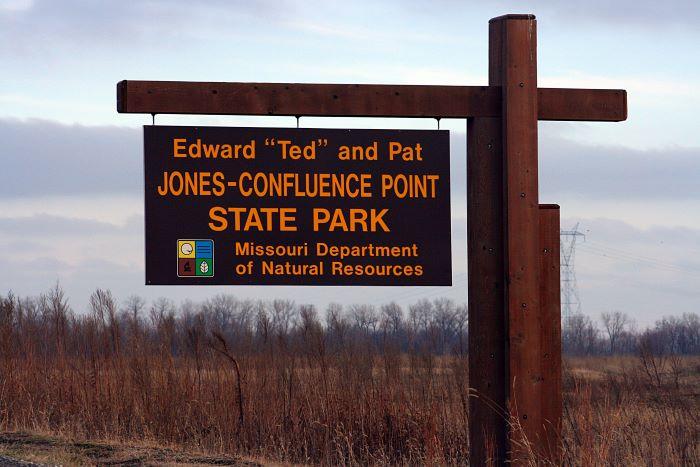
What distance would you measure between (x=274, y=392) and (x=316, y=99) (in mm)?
5611

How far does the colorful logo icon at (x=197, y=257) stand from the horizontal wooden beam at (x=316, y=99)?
1.08 meters

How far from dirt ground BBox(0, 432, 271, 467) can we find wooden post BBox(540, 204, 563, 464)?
12.7ft

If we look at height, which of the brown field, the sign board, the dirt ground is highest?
the sign board

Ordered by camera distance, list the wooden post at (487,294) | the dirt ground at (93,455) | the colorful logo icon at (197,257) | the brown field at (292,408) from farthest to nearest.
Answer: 1. the brown field at (292,408)
2. the dirt ground at (93,455)
3. the wooden post at (487,294)
4. the colorful logo icon at (197,257)

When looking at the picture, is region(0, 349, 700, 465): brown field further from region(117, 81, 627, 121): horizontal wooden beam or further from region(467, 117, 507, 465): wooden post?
region(117, 81, 627, 121): horizontal wooden beam

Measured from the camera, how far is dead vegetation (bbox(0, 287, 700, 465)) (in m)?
11.2

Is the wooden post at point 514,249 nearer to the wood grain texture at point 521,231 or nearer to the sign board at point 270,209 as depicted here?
the wood grain texture at point 521,231

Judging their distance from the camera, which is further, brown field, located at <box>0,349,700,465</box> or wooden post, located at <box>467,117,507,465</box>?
brown field, located at <box>0,349,700,465</box>

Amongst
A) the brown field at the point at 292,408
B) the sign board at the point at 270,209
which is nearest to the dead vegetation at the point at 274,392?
the brown field at the point at 292,408

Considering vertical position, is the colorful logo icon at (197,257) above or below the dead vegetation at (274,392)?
above

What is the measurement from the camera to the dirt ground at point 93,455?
10312 mm

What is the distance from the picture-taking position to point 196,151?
761 centimetres

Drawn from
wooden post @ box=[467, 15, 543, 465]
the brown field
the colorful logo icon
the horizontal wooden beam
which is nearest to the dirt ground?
the brown field

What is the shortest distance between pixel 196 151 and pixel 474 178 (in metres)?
2.32
